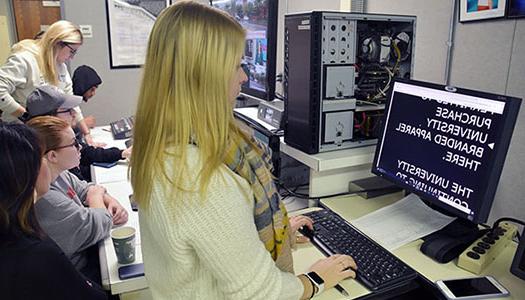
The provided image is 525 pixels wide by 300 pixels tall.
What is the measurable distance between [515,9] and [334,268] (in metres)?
0.92

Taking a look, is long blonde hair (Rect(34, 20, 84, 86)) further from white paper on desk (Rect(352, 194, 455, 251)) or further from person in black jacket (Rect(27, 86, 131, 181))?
white paper on desk (Rect(352, 194, 455, 251))

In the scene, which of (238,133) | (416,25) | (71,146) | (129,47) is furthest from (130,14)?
(238,133)

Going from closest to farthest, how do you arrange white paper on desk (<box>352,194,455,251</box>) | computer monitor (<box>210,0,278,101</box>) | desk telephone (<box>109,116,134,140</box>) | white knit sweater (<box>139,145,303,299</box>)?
1. white knit sweater (<box>139,145,303,299</box>)
2. white paper on desk (<box>352,194,455,251</box>)
3. computer monitor (<box>210,0,278,101</box>)
4. desk telephone (<box>109,116,134,140</box>)

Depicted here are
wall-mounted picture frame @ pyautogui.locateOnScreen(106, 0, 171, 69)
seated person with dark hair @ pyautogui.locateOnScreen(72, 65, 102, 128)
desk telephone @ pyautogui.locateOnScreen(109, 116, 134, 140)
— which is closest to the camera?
desk telephone @ pyautogui.locateOnScreen(109, 116, 134, 140)

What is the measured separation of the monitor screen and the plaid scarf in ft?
1.57

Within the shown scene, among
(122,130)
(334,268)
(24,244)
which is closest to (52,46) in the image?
(122,130)

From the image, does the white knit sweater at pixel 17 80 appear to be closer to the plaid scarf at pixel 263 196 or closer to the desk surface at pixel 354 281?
the desk surface at pixel 354 281

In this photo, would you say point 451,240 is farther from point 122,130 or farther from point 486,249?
point 122,130

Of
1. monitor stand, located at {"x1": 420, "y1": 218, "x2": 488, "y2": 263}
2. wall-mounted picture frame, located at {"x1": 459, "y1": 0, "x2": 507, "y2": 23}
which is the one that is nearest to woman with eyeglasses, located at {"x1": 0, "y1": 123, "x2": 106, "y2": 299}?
monitor stand, located at {"x1": 420, "y1": 218, "x2": 488, "y2": 263}

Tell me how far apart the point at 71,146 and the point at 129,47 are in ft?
7.25

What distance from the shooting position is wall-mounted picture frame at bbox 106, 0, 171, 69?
11.3 ft

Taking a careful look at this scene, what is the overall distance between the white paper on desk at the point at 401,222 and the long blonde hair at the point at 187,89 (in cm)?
66

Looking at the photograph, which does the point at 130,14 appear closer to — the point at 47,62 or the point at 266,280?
the point at 47,62

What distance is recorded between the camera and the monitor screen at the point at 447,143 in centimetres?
101
